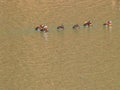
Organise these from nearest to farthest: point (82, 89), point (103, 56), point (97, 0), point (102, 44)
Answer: point (82, 89) → point (103, 56) → point (102, 44) → point (97, 0)

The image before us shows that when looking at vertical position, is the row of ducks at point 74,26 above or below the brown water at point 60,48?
above

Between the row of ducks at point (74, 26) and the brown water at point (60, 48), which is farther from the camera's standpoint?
the row of ducks at point (74, 26)

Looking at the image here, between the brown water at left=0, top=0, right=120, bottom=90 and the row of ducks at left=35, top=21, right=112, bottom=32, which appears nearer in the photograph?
the brown water at left=0, top=0, right=120, bottom=90

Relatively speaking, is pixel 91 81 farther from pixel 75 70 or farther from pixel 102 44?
pixel 102 44

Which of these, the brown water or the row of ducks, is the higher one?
the row of ducks

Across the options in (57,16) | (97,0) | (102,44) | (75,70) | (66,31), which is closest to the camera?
(75,70)

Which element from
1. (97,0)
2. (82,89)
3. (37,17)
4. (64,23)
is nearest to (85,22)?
(64,23)

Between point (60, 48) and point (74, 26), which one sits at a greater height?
point (74, 26)

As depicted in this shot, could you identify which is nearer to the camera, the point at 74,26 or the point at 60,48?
the point at 60,48
